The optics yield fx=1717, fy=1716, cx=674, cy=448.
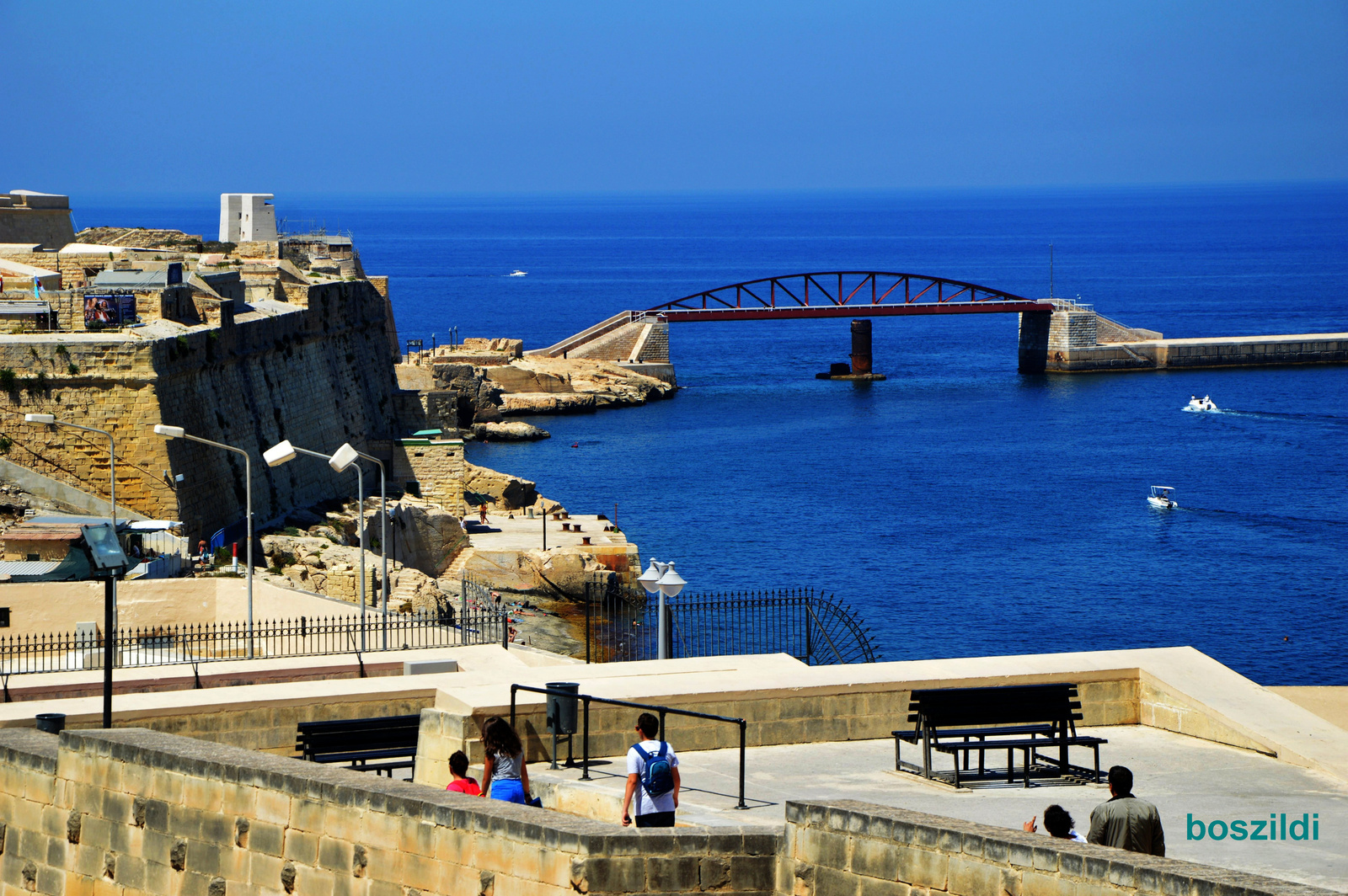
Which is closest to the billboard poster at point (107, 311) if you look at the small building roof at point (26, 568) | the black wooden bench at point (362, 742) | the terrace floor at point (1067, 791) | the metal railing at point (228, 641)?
the small building roof at point (26, 568)

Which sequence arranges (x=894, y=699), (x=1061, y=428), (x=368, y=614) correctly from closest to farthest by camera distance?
(x=894, y=699)
(x=368, y=614)
(x=1061, y=428)

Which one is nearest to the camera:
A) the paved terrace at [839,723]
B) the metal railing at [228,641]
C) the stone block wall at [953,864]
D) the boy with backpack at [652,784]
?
the stone block wall at [953,864]

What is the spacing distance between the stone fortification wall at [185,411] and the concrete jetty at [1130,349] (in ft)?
212

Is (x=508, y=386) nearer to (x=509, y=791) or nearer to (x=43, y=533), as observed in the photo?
(x=43, y=533)

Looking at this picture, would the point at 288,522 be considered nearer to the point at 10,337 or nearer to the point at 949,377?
the point at 10,337

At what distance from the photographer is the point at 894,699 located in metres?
11.3

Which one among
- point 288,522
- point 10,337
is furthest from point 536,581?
point 10,337

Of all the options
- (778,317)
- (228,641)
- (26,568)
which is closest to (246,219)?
(778,317)

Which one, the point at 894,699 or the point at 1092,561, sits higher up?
the point at 894,699

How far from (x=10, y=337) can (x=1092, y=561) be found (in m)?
28.9

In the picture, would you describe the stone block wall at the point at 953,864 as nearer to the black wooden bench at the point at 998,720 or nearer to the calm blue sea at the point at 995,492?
the black wooden bench at the point at 998,720

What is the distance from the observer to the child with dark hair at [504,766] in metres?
8.48

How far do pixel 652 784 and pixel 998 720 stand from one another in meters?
2.75

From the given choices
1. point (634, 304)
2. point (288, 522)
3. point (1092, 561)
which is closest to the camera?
point (288, 522)
